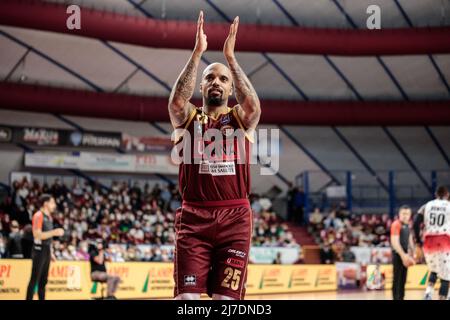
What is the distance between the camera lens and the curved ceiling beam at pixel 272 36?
21938 mm

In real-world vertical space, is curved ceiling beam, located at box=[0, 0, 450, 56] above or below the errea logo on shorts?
above

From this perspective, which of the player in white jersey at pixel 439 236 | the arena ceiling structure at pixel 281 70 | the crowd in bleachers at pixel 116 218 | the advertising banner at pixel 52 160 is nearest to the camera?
the player in white jersey at pixel 439 236

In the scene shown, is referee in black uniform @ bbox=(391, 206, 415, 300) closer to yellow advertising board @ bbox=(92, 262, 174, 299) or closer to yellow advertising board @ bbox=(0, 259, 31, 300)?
yellow advertising board @ bbox=(92, 262, 174, 299)

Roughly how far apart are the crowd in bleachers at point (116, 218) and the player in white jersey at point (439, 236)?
32.8 ft

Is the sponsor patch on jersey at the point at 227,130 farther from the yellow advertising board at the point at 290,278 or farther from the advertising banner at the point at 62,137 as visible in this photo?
the advertising banner at the point at 62,137

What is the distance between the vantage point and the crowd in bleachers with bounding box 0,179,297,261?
20594mm

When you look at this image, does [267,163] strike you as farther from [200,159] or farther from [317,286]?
[200,159]

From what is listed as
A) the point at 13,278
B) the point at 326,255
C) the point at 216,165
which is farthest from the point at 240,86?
the point at 326,255

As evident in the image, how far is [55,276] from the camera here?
16.2 metres

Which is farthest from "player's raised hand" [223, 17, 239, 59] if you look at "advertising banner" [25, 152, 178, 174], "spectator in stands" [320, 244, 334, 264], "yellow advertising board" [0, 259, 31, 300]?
"advertising banner" [25, 152, 178, 174]

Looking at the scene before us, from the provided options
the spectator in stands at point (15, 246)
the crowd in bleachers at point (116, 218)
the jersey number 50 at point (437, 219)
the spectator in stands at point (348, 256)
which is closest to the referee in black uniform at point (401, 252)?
the jersey number 50 at point (437, 219)

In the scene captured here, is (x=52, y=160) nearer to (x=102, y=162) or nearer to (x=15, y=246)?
(x=102, y=162)

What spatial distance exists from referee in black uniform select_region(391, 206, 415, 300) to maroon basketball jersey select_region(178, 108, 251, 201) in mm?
7427

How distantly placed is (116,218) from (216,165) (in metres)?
19.2
